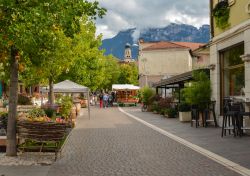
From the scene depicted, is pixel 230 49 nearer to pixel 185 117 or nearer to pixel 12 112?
pixel 185 117

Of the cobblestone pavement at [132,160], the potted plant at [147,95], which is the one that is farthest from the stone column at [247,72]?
the potted plant at [147,95]

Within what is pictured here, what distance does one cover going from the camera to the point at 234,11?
59.7ft

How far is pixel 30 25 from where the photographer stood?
10.2 m

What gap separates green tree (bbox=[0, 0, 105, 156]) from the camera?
10055 mm

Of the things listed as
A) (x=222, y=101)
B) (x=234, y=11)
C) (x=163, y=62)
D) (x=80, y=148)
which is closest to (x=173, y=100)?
(x=222, y=101)

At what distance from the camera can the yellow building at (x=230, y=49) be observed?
16812 millimetres

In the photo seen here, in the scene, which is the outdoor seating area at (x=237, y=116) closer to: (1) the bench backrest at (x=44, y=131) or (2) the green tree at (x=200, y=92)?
(2) the green tree at (x=200, y=92)

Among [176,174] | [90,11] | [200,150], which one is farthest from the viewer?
[200,150]

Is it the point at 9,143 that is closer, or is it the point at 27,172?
the point at 27,172

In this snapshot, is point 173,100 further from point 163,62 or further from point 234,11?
point 163,62

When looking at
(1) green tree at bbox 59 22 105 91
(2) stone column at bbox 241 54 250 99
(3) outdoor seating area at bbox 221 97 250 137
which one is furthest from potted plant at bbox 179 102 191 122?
(1) green tree at bbox 59 22 105 91

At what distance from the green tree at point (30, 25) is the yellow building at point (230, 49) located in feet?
24.3

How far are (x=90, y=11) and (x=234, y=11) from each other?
8.70 meters

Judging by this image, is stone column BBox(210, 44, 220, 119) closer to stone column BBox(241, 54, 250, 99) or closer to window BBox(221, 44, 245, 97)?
window BBox(221, 44, 245, 97)
